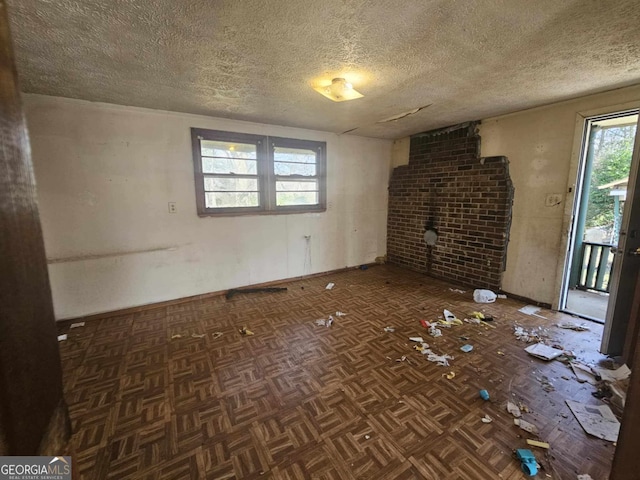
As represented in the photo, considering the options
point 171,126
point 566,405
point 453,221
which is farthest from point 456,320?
point 171,126

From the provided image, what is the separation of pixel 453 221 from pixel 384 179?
1.52m

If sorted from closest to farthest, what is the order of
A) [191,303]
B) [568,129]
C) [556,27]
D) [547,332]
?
1. [556,27]
2. [547,332]
3. [568,129]
4. [191,303]

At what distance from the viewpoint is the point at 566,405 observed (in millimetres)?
1731

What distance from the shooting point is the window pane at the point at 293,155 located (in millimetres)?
3855

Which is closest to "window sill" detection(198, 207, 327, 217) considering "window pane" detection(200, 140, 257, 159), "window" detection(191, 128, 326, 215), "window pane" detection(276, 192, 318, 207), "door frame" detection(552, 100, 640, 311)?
"window" detection(191, 128, 326, 215)

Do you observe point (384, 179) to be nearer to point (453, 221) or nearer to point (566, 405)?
point (453, 221)

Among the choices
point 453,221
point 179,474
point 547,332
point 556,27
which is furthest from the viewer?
point 453,221

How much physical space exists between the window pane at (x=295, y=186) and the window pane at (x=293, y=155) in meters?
0.34

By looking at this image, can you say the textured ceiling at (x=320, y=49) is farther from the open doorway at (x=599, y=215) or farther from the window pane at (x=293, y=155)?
the open doorway at (x=599, y=215)

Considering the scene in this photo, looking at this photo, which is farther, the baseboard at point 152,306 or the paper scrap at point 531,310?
the paper scrap at point 531,310

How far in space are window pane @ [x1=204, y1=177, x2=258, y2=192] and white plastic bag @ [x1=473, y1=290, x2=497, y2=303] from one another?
3.27m

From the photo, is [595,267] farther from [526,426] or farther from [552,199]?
[526,426]

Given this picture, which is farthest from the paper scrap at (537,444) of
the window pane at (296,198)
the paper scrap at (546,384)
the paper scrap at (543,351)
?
the window pane at (296,198)

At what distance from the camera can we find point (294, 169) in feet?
13.2
